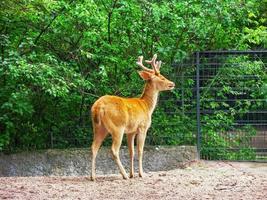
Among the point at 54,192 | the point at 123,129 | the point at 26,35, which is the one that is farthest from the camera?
the point at 26,35

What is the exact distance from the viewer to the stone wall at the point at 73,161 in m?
10.9

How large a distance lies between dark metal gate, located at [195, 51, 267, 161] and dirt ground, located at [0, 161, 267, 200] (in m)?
1.50

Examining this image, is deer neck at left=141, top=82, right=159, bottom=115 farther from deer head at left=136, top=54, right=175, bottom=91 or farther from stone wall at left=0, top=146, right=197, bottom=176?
stone wall at left=0, top=146, right=197, bottom=176

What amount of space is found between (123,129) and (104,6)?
298 cm

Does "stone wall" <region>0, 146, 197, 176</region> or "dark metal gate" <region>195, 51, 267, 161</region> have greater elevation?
"dark metal gate" <region>195, 51, 267, 161</region>

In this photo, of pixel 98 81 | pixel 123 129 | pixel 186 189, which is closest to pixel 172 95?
pixel 98 81

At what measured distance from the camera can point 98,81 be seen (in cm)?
1130

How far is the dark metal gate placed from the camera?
1141 centimetres

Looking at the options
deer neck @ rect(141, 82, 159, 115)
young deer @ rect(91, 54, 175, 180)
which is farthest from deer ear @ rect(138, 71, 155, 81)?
deer neck @ rect(141, 82, 159, 115)

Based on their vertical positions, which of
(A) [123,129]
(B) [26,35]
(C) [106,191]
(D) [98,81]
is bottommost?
(C) [106,191]

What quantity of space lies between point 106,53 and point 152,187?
3541 mm

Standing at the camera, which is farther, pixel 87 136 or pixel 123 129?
pixel 87 136

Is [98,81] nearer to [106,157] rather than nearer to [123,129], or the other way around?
[106,157]

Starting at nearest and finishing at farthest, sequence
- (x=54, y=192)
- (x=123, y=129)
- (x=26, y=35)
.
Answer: (x=54, y=192) → (x=123, y=129) → (x=26, y=35)
